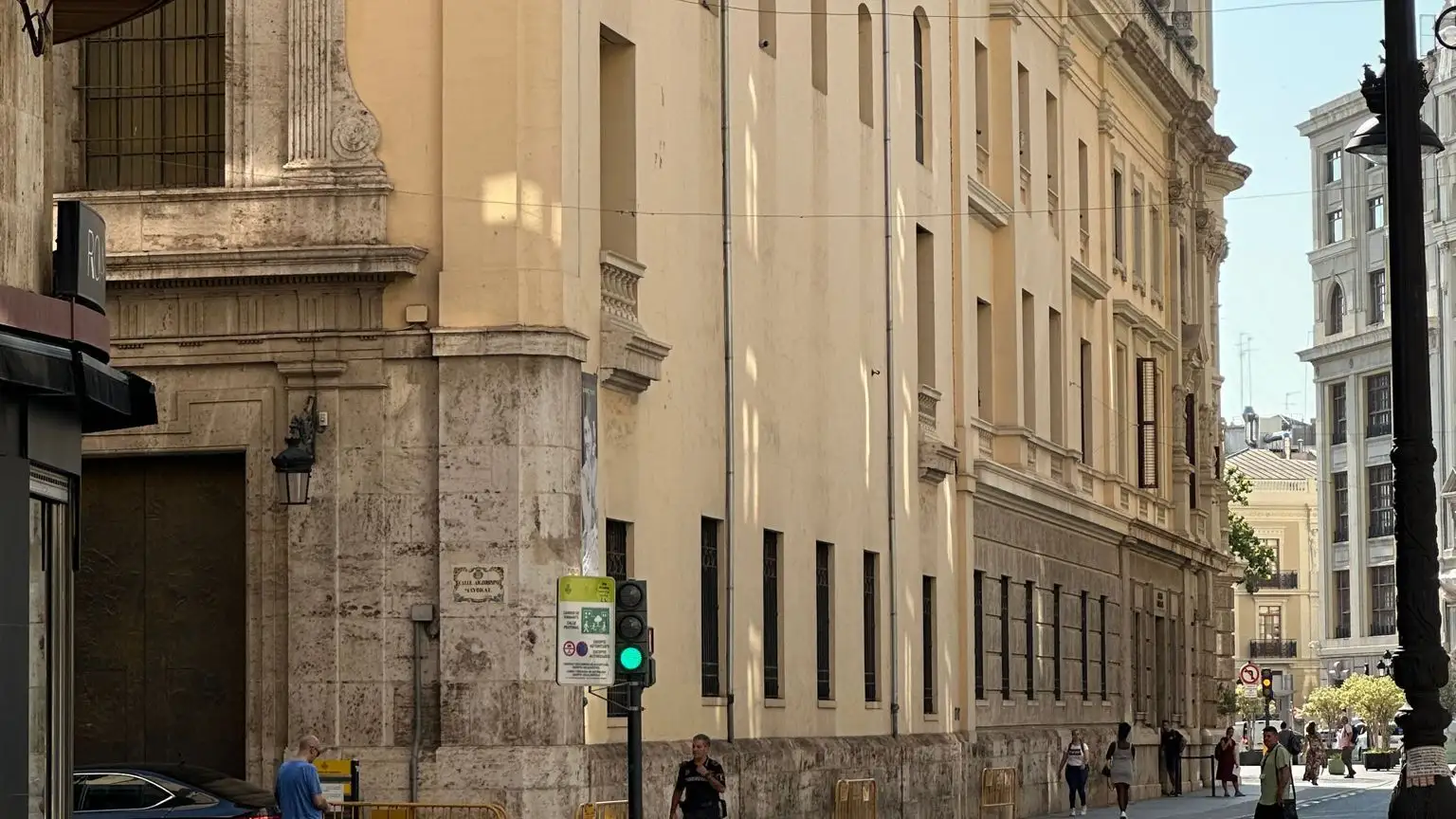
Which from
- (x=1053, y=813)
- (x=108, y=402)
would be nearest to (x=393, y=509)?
(x=108, y=402)

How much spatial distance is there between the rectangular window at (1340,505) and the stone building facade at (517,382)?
3985 inches

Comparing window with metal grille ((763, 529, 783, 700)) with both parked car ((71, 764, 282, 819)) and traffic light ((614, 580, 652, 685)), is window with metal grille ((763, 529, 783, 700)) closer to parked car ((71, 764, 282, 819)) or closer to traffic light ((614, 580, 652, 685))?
traffic light ((614, 580, 652, 685))

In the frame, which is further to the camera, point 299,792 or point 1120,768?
point 1120,768

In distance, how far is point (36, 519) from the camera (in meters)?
15.9

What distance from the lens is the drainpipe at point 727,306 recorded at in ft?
96.0

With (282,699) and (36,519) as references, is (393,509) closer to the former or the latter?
(282,699)

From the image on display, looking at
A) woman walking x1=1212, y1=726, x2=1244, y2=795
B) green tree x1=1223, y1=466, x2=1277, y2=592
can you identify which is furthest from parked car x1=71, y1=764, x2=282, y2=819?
green tree x1=1223, y1=466, x2=1277, y2=592

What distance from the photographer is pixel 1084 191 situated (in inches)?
2048

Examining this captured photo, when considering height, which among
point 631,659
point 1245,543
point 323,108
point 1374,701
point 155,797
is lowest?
point 1374,701

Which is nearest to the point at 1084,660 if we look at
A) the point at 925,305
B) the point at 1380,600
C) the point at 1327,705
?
the point at 925,305

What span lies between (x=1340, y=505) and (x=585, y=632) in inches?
Answer: 4737

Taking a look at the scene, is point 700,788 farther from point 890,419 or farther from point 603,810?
point 890,419

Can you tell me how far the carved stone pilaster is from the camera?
24.6m

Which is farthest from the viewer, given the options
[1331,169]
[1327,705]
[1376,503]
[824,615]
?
[1331,169]
